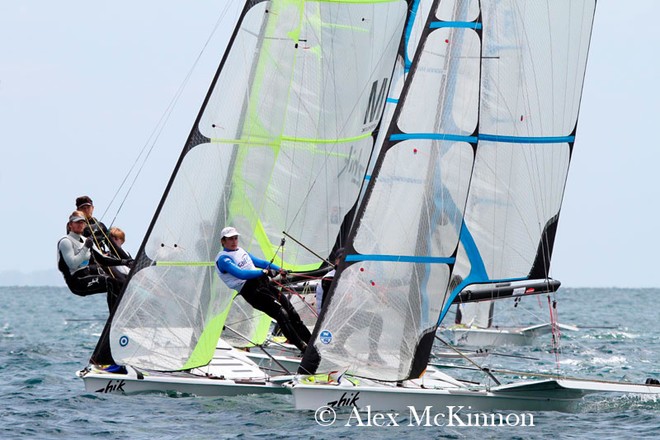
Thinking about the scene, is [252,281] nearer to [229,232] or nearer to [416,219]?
[229,232]

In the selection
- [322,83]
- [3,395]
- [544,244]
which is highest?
[322,83]

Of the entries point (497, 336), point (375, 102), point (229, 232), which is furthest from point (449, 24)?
point (497, 336)

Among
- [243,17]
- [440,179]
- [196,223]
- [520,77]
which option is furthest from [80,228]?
[520,77]

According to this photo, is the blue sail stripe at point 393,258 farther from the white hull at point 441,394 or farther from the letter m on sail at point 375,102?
the letter m on sail at point 375,102

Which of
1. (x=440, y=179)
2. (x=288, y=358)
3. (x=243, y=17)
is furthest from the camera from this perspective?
(x=288, y=358)

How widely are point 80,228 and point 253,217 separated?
1.82 meters

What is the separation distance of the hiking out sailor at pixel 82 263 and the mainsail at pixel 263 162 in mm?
849

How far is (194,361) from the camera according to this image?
12.9 metres

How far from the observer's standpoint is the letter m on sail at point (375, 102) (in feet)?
51.6

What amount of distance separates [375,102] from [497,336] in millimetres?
8851

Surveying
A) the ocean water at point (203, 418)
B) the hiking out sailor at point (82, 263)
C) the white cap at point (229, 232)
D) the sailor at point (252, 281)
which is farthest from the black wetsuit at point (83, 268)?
the white cap at point (229, 232)

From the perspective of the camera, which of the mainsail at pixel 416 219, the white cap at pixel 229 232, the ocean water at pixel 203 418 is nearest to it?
the ocean water at pixel 203 418

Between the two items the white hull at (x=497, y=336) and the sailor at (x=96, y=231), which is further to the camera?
the white hull at (x=497, y=336)

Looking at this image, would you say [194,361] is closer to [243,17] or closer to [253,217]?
[253,217]
